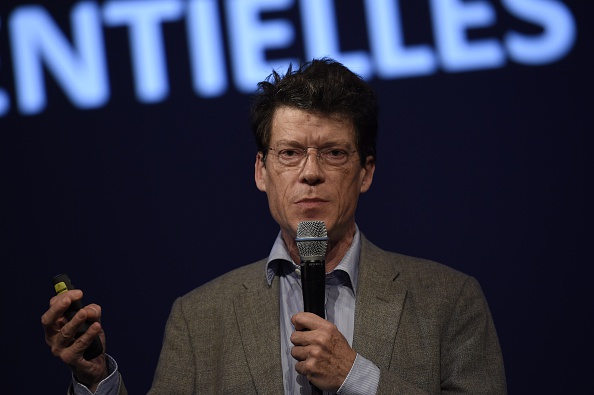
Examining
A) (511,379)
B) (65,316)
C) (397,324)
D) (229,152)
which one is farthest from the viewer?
(229,152)

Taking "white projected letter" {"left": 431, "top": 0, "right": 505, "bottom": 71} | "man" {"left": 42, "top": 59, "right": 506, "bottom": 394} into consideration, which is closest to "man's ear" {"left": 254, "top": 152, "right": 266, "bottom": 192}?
"man" {"left": 42, "top": 59, "right": 506, "bottom": 394}

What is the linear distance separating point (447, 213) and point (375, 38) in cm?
75

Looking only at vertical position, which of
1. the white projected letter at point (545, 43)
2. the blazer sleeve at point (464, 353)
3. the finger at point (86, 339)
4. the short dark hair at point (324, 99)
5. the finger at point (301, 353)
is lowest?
the blazer sleeve at point (464, 353)

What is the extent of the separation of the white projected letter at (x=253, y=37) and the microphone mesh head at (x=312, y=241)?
1.56 meters

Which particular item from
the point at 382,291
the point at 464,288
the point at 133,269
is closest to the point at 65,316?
the point at 382,291

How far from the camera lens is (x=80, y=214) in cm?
354

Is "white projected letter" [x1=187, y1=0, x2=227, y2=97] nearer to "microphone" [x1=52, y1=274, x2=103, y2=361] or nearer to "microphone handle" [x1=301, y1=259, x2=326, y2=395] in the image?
"microphone" [x1=52, y1=274, x2=103, y2=361]

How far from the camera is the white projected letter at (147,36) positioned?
3.54 m

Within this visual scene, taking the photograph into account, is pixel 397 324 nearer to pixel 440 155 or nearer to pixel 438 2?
pixel 440 155

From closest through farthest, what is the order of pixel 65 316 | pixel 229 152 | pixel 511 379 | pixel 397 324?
pixel 65 316, pixel 397 324, pixel 511 379, pixel 229 152

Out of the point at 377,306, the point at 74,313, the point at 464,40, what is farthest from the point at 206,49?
the point at 74,313

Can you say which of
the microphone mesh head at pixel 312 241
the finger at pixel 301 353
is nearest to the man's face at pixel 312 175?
the microphone mesh head at pixel 312 241

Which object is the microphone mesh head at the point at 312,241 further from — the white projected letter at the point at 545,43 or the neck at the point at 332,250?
the white projected letter at the point at 545,43

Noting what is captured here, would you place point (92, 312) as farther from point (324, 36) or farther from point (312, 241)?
point (324, 36)
